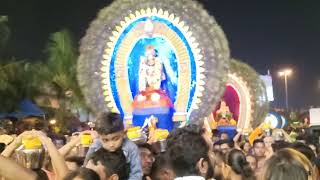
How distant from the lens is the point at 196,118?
16219 mm

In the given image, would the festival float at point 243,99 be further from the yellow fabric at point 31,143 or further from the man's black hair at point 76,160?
the yellow fabric at point 31,143

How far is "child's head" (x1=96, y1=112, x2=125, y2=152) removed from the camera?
4.30 m

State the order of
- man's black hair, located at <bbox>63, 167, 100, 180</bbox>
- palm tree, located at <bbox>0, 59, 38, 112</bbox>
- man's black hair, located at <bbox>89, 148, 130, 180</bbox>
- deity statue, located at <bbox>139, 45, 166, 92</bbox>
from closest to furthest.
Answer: man's black hair, located at <bbox>63, 167, 100, 180</bbox> → man's black hair, located at <bbox>89, 148, 130, 180</bbox> → deity statue, located at <bbox>139, 45, 166, 92</bbox> → palm tree, located at <bbox>0, 59, 38, 112</bbox>

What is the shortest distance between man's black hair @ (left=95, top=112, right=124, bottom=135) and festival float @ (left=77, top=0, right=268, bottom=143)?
11.1 meters

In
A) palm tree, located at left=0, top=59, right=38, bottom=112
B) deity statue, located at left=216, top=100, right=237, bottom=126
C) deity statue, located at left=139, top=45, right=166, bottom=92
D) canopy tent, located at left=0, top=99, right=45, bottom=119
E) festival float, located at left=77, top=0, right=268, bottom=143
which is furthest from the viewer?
palm tree, located at left=0, top=59, right=38, bottom=112

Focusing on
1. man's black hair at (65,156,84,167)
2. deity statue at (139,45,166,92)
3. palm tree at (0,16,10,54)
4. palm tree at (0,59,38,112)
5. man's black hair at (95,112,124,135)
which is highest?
palm tree at (0,16,10,54)

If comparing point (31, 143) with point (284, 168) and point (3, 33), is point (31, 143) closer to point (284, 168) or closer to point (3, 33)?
point (284, 168)

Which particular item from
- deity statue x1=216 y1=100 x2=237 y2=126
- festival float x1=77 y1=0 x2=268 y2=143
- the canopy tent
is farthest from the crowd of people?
the canopy tent

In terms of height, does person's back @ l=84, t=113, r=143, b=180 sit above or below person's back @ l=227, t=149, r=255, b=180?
above

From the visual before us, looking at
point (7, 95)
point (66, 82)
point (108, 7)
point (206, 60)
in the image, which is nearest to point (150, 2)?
point (108, 7)

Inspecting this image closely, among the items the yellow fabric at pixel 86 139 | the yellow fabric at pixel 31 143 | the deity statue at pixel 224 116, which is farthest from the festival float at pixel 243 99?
the yellow fabric at pixel 31 143

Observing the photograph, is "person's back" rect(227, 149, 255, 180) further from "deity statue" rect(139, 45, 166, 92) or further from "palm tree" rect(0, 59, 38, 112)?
"palm tree" rect(0, 59, 38, 112)

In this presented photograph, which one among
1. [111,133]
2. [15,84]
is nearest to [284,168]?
[111,133]

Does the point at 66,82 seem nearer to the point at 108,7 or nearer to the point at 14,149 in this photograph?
the point at 108,7
